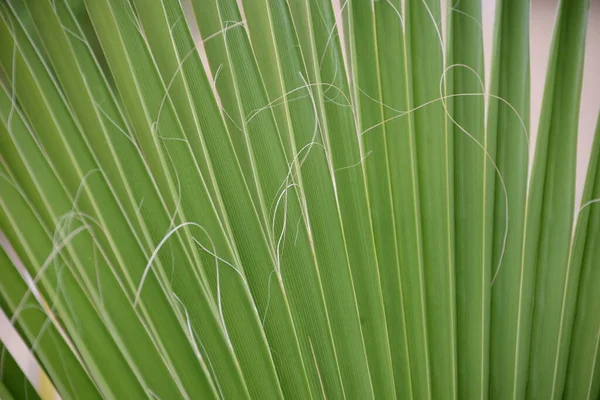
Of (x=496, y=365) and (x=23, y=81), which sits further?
(x=496, y=365)

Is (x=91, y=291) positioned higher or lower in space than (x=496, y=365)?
higher

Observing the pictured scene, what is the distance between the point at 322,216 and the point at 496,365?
0.96 feet

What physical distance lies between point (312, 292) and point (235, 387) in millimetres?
117

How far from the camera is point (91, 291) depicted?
391mm

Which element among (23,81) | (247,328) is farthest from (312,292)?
(23,81)

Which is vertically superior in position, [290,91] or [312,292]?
[290,91]

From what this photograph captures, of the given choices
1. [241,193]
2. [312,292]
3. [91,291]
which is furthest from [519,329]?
[91,291]

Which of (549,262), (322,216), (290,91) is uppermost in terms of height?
(290,91)

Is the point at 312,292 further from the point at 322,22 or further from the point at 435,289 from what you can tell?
the point at 322,22

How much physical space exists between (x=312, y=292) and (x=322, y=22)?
0.91 ft

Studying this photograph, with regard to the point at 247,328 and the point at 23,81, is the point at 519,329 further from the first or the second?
the point at 23,81

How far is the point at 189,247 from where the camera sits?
417mm

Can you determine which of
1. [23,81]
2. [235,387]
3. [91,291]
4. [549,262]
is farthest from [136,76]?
[549,262]

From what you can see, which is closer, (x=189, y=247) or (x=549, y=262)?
(x=189, y=247)
